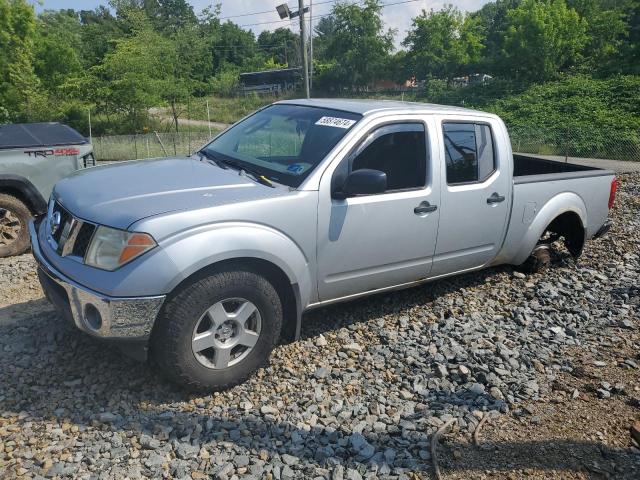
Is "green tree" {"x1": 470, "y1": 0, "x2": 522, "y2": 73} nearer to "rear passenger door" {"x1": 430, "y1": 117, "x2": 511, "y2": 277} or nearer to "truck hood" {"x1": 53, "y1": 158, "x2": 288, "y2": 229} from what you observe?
"rear passenger door" {"x1": 430, "y1": 117, "x2": 511, "y2": 277}

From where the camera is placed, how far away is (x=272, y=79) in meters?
62.5

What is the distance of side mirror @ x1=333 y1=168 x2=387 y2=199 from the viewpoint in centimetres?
364

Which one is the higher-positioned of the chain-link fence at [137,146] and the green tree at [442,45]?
the green tree at [442,45]

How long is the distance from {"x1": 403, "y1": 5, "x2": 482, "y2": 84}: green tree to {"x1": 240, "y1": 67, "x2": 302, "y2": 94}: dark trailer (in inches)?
565

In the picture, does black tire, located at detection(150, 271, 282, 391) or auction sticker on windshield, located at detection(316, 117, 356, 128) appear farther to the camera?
auction sticker on windshield, located at detection(316, 117, 356, 128)

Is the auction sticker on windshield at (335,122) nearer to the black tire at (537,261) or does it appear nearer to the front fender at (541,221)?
the front fender at (541,221)

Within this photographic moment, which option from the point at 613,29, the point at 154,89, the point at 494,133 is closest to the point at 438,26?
the point at 613,29

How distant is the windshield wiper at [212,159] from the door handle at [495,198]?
228 cm

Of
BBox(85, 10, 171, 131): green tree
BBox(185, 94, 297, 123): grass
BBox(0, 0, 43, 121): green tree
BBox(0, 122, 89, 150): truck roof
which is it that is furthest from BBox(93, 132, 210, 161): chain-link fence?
BBox(0, 122, 89, 150): truck roof

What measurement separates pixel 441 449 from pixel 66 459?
6.59 feet

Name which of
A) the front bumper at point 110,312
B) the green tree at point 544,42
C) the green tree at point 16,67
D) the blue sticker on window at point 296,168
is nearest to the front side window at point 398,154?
the blue sticker on window at point 296,168

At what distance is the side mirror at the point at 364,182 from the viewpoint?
12.0ft

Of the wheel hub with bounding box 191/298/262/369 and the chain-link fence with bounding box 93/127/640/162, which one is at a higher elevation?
the wheel hub with bounding box 191/298/262/369

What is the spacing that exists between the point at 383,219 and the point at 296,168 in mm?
747
